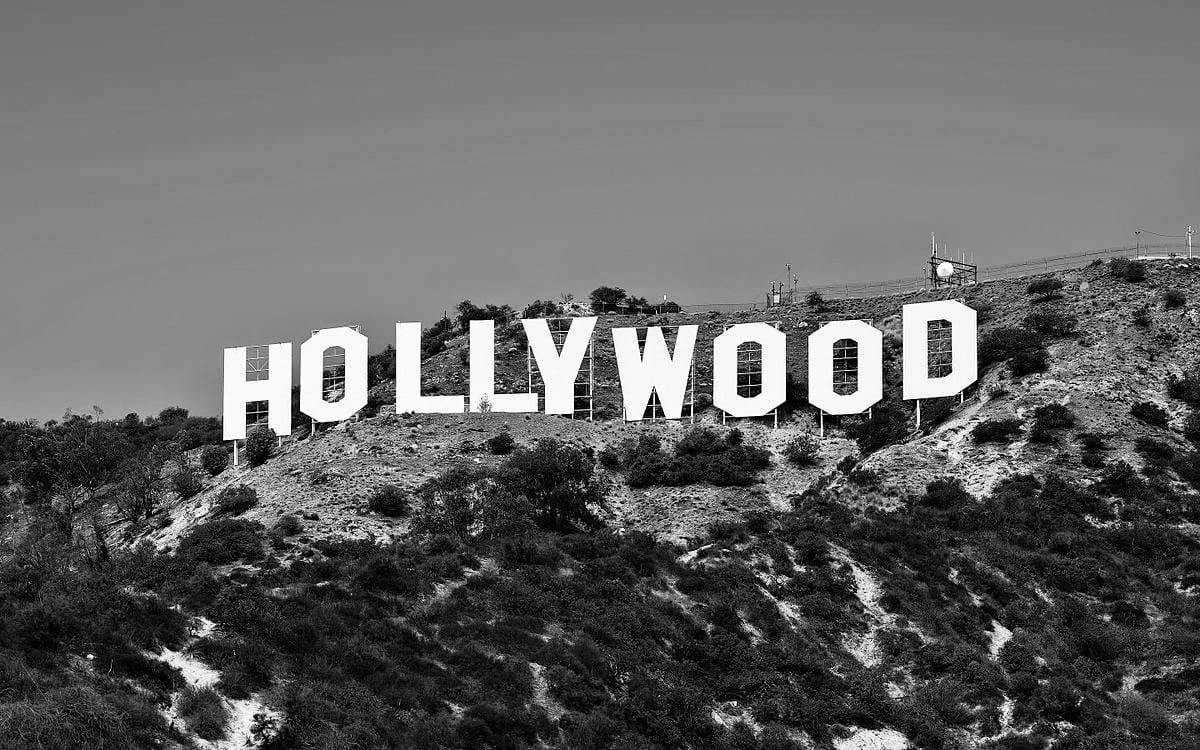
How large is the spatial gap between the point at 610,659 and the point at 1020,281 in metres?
48.4

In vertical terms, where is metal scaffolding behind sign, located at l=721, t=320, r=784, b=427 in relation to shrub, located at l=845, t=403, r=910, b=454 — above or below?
above

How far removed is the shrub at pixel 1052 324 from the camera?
311 ft

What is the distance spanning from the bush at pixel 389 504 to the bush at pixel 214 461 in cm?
1609

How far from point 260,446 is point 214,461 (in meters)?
3.66

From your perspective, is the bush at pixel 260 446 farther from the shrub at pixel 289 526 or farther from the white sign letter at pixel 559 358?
the shrub at pixel 289 526

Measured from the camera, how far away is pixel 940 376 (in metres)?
94.3

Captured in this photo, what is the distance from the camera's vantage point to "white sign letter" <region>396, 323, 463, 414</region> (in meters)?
93.1

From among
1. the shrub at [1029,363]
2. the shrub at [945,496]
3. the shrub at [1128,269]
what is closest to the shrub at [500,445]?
the shrub at [945,496]

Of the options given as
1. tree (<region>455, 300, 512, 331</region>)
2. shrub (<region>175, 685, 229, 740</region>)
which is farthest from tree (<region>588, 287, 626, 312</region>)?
shrub (<region>175, 685, 229, 740</region>)

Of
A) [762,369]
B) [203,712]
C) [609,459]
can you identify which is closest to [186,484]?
[609,459]

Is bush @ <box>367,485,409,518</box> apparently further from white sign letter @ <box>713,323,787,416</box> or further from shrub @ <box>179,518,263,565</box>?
white sign letter @ <box>713,323,787,416</box>

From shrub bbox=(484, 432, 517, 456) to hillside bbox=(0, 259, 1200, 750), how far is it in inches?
16.5

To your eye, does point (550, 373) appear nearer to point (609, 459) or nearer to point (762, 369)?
point (609, 459)

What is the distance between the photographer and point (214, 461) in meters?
94.8
